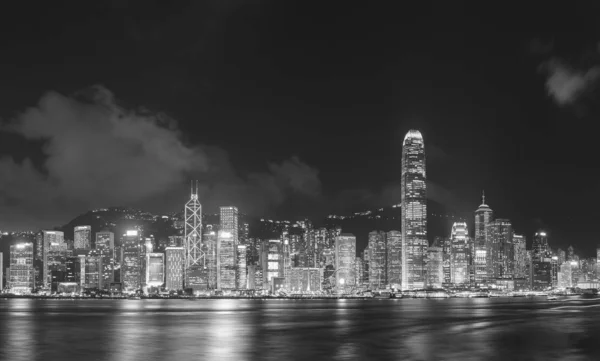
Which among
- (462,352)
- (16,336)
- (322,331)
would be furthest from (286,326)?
(462,352)

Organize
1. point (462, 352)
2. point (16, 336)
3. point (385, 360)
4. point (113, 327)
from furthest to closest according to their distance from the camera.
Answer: point (113, 327) < point (16, 336) < point (462, 352) < point (385, 360)

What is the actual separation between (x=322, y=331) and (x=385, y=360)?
29.2 meters

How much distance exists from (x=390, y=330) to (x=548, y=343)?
20024mm

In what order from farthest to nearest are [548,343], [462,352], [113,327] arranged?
[113,327] → [548,343] → [462,352]

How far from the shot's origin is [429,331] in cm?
8075

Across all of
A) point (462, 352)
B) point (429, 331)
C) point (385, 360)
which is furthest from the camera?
point (429, 331)

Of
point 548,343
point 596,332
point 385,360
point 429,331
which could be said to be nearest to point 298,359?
point 385,360

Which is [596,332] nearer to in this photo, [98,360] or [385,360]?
[385,360]

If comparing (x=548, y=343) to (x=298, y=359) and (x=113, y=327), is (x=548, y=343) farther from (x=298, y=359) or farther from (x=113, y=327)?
(x=113, y=327)

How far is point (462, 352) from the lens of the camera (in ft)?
191

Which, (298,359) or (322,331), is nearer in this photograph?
(298,359)

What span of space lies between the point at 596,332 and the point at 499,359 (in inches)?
1110

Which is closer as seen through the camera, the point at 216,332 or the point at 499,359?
the point at 499,359

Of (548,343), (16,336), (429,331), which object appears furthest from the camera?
(429,331)
